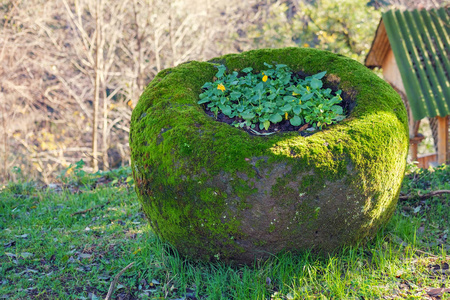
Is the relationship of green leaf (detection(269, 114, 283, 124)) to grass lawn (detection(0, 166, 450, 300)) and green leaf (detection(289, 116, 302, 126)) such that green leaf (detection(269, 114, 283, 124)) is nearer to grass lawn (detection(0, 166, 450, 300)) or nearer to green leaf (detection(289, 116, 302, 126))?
green leaf (detection(289, 116, 302, 126))

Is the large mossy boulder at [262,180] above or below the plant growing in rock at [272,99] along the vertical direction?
below

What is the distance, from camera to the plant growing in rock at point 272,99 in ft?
9.43

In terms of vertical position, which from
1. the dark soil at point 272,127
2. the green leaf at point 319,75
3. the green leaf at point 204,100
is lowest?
the dark soil at point 272,127

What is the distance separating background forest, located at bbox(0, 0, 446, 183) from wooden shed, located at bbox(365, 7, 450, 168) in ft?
3.96

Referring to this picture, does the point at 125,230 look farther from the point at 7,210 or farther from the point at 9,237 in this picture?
the point at 7,210

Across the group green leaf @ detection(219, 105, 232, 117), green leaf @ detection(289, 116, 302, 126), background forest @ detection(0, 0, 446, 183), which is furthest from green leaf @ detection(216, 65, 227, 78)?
background forest @ detection(0, 0, 446, 183)

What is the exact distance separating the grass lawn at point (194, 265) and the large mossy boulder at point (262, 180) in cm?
14

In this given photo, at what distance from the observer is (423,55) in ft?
21.6

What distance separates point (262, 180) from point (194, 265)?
0.93 m

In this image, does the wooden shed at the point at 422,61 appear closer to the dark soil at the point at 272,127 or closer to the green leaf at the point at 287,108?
the dark soil at the point at 272,127

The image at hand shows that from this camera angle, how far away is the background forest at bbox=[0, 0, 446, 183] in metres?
8.37

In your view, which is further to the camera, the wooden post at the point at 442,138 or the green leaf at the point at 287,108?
the wooden post at the point at 442,138

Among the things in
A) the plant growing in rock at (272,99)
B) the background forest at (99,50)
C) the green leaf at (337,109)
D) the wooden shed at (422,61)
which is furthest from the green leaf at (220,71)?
the background forest at (99,50)

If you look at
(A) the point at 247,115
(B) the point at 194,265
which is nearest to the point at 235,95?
(A) the point at 247,115
